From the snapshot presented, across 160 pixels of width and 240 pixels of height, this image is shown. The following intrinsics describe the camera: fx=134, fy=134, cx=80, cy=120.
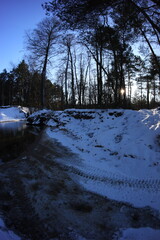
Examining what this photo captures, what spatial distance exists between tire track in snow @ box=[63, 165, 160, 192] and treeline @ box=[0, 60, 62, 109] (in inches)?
1304

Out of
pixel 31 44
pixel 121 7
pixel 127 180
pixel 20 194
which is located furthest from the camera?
pixel 31 44

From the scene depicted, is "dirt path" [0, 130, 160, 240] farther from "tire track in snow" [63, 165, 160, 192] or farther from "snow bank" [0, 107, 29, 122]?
"snow bank" [0, 107, 29, 122]

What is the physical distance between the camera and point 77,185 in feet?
10.3

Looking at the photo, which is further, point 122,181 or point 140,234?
point 122,181

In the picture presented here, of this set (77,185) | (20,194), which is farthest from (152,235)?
(20,194)

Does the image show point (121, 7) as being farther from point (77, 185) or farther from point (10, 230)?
point (10, 230)

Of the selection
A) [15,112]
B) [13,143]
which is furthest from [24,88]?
[13,143]

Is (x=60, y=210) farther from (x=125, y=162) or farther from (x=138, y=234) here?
(x=125, y=162)

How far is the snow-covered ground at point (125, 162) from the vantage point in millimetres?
2678

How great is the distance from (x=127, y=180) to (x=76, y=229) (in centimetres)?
189

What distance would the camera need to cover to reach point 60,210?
89.4 inches

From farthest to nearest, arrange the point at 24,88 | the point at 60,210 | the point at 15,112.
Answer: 1. the point at 24,88
2. the point at 15,112
3. the point at 60,210

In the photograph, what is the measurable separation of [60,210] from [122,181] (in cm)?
171

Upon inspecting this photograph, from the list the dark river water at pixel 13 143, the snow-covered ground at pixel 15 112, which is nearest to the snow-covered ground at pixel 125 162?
the dark river water at pixel 13 143
